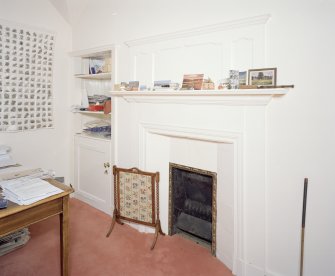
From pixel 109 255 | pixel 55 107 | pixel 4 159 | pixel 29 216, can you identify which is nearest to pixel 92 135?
pixel 55 107

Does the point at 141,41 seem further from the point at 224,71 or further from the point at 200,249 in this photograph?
the point at 200,249

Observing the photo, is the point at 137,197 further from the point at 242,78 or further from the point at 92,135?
the point at 242,78

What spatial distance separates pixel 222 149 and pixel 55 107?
2.38 meters

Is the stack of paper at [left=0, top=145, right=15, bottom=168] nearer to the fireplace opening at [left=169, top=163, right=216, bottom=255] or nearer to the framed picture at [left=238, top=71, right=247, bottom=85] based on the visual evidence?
the fireplace opening at [left=169, top=163, right=216, bottom=255]

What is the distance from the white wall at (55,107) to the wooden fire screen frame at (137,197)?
1228 millimetres

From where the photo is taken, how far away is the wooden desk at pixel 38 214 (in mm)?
1474

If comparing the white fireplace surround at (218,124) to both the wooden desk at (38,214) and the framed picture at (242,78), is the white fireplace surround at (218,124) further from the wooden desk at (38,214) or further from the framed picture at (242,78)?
the wooden desk at (38,214)

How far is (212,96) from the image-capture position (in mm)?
1981

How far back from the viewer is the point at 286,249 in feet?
6.10

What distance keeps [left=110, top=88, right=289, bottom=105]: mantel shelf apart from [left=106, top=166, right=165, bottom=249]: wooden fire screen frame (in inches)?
30.1

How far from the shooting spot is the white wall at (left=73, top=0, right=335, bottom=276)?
5.31ft

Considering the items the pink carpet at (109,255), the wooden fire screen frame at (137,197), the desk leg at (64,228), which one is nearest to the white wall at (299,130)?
the pink carpet at (109,255)

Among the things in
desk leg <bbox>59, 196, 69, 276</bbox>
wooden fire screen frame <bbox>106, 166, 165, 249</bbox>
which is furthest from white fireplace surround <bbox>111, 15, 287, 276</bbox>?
desk leg <bbox>59, 196, 69, 276</bbox>

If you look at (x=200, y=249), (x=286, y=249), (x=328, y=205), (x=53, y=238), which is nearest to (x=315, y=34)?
(x=328, y=205)
